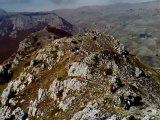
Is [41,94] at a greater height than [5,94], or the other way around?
[41,94]

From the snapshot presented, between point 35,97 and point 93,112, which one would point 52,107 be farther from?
point 93,112

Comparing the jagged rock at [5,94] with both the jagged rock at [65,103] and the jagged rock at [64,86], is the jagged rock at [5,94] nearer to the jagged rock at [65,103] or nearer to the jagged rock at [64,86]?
the jagged rock at [64,86]

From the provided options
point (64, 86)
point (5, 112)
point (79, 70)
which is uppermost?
point (79, 70)

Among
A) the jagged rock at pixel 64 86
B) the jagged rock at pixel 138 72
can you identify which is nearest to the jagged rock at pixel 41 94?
the jagged rock at pixel 64 86

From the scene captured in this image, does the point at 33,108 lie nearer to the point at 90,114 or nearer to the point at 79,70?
the point at 79,70

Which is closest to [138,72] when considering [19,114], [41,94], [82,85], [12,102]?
[82,85]

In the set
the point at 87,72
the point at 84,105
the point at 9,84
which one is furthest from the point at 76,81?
the point at 9,84
